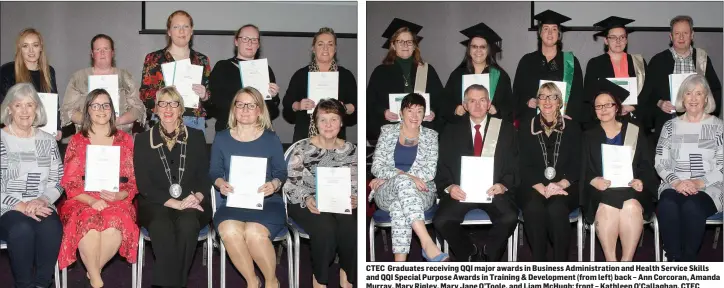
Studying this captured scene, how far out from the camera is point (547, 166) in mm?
5469

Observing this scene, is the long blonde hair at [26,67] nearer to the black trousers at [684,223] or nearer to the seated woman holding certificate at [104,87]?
the seated woman holding certificate at [104,87]

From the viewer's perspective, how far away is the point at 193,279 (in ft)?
17.9

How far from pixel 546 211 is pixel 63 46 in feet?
15.7

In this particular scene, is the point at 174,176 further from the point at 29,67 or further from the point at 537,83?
the point at 537,83

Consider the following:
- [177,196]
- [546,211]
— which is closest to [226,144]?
[177,196]

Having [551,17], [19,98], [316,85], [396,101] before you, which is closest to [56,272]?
[19,98]

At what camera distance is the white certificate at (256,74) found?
5.69 m

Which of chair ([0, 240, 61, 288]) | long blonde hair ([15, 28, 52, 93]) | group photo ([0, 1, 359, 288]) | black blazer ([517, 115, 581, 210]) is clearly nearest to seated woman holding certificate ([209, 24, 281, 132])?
group photo ([0, 1, 359, 288])

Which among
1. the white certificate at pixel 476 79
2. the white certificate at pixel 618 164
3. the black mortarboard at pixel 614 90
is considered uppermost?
the white certificate at pixel 476 79

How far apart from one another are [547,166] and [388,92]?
137 centimetres

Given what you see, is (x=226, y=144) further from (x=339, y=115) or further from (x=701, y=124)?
(x=701, y=124)

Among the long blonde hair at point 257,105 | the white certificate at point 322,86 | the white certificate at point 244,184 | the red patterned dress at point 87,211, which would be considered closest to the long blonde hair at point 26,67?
the red patterned dress at point 87,211

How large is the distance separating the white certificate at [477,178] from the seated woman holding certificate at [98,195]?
2205mm

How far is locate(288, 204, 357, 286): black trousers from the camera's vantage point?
5.03m
